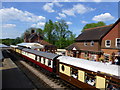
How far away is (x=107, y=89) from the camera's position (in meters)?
7.26

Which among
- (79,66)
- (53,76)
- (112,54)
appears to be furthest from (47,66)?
(112,54)

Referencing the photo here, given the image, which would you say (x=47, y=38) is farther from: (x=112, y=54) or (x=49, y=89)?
(x=49, y=89)

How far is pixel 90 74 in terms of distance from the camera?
882 cm

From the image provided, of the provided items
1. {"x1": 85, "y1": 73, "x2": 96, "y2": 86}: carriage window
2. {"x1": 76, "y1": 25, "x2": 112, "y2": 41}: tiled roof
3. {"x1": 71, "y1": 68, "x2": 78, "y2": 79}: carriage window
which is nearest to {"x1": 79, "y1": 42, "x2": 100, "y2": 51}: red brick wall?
{"x1": 76, "y1": 25, "x2": 112, "y2": 41}: tiled roof

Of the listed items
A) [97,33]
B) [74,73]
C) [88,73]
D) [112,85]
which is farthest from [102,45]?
[112,85]

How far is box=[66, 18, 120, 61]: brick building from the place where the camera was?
2006cm

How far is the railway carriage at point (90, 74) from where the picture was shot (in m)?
7.25

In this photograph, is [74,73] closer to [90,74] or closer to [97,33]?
[90,74]

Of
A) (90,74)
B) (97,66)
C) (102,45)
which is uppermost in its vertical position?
(102,45)

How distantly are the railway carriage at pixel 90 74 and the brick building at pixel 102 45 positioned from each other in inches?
433

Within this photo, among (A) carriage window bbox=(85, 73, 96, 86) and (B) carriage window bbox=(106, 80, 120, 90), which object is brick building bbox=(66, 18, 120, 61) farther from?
(B) carriage window bbox=(106, 80, 120, 90)

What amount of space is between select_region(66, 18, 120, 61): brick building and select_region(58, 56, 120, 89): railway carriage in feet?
36.1

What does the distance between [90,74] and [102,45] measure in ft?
50.0

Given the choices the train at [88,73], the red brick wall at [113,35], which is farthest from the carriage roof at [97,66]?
the red brick wall at [113,35]
